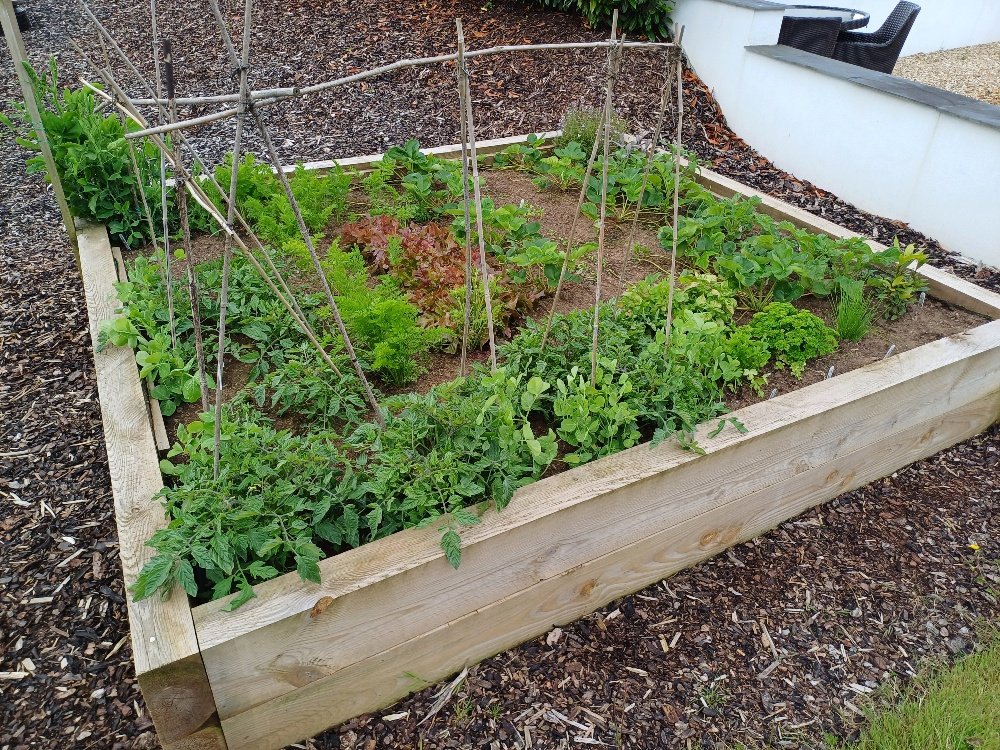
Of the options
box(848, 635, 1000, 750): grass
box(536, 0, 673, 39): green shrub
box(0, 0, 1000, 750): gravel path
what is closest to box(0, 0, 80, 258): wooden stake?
box(0, 0, 1000, 750): gravel path

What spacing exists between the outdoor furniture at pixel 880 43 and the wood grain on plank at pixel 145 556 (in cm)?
570

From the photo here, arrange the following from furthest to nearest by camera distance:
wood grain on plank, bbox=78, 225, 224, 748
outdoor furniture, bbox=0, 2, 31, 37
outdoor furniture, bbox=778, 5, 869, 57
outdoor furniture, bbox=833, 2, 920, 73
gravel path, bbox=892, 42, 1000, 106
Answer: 1. gravel path, bbox=892, 42, 1000, 106
2. outdoor furniture, bbox=0, 2, 31, 37
3. outdoor furniture, bbox=833, 2, 920, 73
4. outdoor furniture, bbox=778, 5, 869, 57
5. wood grain on plank, bbox=78, 225, 224, 748

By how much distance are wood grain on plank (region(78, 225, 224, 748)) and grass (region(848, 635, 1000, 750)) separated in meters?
1.73

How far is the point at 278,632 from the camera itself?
62.9 inches

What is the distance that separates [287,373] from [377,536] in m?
0.70

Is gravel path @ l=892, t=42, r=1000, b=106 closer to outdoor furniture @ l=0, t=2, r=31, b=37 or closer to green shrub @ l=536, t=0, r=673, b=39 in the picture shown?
green shrub @ l=536, t=0, r=673, b=39

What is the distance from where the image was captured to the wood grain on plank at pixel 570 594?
1798 mm

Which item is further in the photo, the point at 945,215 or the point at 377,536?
the point at 945,215

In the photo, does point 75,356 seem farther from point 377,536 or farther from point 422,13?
point 422,13

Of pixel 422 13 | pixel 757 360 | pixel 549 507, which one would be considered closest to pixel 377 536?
pixel 549 507

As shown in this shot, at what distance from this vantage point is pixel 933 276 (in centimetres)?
316

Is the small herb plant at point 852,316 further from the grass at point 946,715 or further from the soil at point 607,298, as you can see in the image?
the grass at point 946,715

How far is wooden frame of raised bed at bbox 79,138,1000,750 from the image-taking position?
1.59 meters

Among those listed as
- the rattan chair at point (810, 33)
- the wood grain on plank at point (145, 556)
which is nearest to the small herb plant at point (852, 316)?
the wood grain on plank at point (145, 556)
